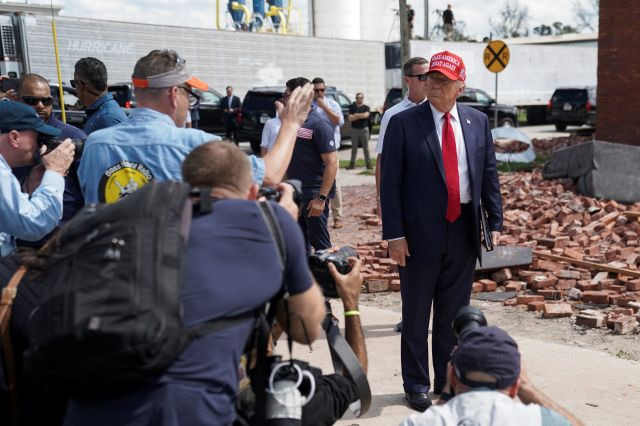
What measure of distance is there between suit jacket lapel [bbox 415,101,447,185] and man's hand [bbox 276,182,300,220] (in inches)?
77.1

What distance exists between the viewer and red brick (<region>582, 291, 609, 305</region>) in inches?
276

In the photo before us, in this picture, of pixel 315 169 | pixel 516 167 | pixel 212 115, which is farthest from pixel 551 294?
pixel 212 115

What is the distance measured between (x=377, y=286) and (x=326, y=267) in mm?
4885

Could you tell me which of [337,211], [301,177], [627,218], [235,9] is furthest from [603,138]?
[235,9]

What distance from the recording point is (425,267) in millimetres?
4695

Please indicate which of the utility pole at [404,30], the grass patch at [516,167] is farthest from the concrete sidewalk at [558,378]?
the utility pole at [404,30]

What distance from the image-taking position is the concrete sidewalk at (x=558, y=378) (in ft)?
15.1

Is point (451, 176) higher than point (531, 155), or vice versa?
point (451, 176)

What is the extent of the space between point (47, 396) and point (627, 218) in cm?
945

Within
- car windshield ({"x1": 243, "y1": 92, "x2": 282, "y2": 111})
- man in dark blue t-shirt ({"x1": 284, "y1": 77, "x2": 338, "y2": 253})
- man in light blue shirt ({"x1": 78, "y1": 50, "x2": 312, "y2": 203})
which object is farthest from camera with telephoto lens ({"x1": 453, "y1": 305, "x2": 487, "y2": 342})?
car windshield ({"x1": 243, "y1": 92, "x2": 282, "y2": 111})

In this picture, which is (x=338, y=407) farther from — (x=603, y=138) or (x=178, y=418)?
(x=603, y=138)

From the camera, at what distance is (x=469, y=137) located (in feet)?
15.2

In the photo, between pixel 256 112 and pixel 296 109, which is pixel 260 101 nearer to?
pixel 256 112

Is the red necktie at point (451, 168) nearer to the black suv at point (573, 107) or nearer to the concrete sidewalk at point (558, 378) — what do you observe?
the concrete sidewalk at point (558, 378)
